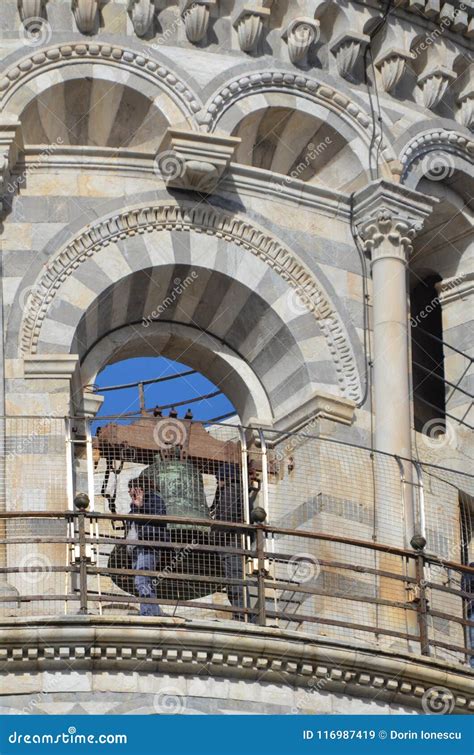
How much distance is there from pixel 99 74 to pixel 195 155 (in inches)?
48.6

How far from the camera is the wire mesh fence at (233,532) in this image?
26.7 meters

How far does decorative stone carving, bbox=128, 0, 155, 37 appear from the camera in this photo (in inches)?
1179

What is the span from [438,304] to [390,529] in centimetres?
467

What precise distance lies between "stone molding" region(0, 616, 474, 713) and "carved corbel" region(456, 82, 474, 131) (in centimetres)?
705

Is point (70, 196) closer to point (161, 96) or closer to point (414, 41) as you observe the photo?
point (161, 96)

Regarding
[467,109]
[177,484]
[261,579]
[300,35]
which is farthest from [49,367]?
[467,109]

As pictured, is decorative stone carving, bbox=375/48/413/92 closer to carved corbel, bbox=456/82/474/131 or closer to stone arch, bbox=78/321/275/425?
carved corbel, bbox=456/82/474/131

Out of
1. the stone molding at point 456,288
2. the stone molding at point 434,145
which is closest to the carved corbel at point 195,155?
the stone molding at point 434,145

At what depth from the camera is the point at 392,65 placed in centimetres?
3103

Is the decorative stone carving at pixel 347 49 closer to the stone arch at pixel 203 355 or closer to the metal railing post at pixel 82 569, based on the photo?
the stone arch at pixel 203 355

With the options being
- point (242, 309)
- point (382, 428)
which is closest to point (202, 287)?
point (242, 309)

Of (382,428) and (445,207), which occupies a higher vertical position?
(445,207)

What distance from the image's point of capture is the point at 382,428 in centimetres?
2945

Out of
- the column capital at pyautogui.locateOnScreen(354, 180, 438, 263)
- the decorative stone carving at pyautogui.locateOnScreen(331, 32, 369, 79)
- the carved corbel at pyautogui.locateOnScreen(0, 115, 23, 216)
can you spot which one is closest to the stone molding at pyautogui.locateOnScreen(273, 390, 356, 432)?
the column capital at pyautogui.locateOnScreen(354, 180, 438, 263)
